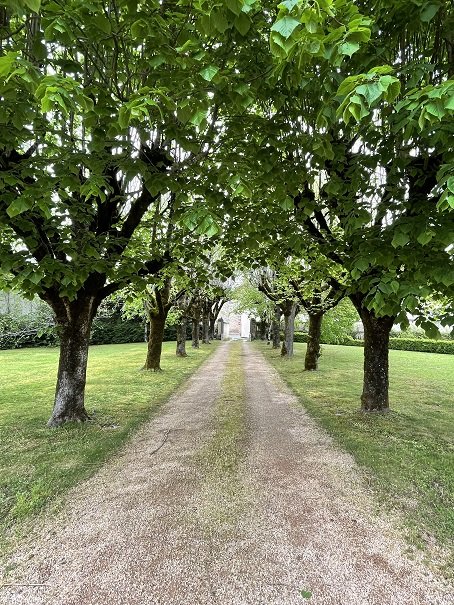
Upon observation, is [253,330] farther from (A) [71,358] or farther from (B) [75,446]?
(B) [75,446]

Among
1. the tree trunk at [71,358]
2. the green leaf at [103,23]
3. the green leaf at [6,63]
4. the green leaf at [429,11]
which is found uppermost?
the green leaf at [429,11]

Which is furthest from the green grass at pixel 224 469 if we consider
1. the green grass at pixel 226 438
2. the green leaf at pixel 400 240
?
the green leaf at pixel 400 240

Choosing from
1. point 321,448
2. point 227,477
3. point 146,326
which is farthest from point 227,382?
point 146,326

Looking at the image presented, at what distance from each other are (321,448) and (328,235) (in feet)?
13.3

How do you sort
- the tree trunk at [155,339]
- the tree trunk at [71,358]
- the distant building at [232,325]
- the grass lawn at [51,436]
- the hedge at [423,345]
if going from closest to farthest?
the grass lawn at [51,436]
the tree trunk at [71,358]
the tree trunk at [155,339]
the hedge at [423,345]
the distant building at [232,325]

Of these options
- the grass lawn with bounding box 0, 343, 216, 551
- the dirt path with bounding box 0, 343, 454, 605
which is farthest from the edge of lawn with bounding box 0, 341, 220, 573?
the dirt path with bounding box 0, 343, 454, 605

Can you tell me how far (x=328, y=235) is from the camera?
7316 millimetres

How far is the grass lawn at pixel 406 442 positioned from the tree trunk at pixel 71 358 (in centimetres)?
515

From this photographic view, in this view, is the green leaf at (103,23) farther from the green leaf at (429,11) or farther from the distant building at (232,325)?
the distant building at (232,325)

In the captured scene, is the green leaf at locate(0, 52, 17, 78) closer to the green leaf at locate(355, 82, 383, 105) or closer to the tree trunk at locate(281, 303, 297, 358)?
the green leaf at locate(355, 82, 383, 105)

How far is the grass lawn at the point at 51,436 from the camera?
4.28 m

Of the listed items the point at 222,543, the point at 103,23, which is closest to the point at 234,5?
the point at 103,23

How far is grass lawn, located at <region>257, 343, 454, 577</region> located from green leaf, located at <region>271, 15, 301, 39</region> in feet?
14.1

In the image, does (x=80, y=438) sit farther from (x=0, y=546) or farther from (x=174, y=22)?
(x=174, y=22)
